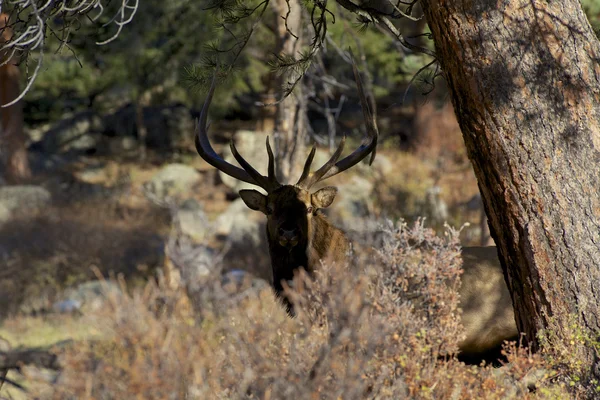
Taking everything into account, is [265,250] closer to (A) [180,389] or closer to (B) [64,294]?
(B) [64,294]

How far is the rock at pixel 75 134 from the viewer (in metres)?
24.9

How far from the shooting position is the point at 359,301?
3398mm

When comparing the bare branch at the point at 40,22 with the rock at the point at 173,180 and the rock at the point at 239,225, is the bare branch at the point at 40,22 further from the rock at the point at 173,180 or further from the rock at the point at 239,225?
the rock at the point at 173,180

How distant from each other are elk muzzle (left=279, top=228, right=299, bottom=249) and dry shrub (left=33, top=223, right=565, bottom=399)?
1.69m

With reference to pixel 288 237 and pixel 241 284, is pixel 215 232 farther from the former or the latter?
pixel 288 237

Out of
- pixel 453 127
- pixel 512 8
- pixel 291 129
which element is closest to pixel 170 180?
pixel 453 127

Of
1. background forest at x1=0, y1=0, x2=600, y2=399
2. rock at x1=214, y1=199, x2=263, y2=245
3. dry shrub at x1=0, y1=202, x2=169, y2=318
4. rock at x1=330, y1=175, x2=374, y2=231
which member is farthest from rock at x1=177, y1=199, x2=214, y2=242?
rock at x1=330, y1=175, x2=374, y2=231

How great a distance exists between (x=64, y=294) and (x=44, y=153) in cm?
1162

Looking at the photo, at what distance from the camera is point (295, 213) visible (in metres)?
5.93

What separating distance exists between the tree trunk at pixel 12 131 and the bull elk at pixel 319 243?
13591 millimetres

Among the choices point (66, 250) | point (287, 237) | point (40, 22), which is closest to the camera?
point (40, 22)

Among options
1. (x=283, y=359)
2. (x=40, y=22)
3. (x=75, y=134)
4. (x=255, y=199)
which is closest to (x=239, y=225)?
(x=75, y=134)

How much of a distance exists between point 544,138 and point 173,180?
1821 centimetres

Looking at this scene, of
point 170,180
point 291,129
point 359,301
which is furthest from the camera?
point 170,180
